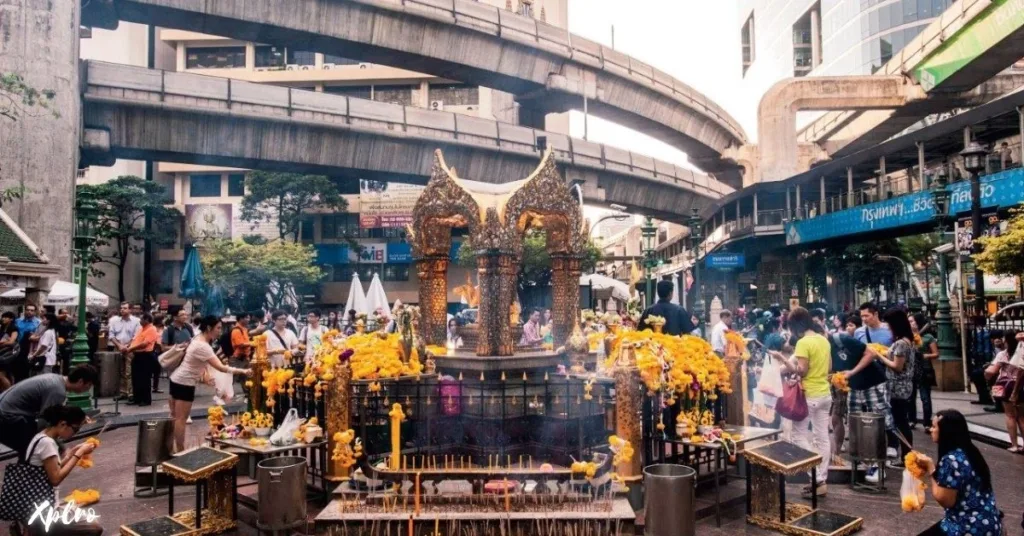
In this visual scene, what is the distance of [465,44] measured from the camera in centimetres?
2277

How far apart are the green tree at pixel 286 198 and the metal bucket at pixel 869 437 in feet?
139

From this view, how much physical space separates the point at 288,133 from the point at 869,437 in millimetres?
18105

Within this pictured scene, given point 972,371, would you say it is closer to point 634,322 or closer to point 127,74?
point 634,322

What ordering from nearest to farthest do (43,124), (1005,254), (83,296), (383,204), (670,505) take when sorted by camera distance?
1. (670,505)
2. (83,296)
3. (1005,254)
4. (43,124)
5. (383,204)

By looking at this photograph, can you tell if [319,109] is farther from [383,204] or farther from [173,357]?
[383,204]

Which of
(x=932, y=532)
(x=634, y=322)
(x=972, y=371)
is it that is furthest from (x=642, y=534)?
(x=972, y=371)

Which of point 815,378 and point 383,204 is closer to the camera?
point 815,378

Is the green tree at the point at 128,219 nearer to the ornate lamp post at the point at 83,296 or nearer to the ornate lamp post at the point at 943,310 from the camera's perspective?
the ornate lamp post at the point at 83,296

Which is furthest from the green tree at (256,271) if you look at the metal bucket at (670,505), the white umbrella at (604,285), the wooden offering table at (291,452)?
the metal bucket at (670,505)

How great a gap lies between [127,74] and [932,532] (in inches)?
819

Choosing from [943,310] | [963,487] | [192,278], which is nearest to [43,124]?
[192,278]

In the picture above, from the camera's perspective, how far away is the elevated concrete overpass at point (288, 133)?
739 inches

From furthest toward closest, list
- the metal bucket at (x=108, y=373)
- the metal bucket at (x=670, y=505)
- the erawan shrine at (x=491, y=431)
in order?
the metal bucket at (x=108, y=373)
the erawan shrine at (x=491, y=431)
the metal bucket at (x=670, y=505)

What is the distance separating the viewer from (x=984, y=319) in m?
15.7
